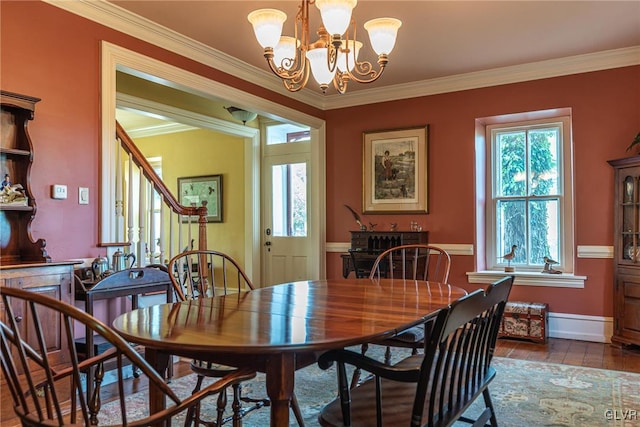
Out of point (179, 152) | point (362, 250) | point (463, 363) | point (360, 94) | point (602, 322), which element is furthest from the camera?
point (179, 152)

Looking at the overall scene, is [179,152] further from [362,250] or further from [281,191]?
[362,250]

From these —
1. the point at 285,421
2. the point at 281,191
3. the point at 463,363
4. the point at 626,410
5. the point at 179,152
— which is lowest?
the point at 626,410

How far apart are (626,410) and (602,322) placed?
1.78 m

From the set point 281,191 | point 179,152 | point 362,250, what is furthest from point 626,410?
point 179,152

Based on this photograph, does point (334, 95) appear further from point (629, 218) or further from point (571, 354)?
point (571, 354)

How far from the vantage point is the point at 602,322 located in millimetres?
A: 4133

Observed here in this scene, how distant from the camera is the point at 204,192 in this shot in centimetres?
663

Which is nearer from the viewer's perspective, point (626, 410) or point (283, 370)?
point (283, 370)

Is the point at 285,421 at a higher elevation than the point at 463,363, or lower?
lower

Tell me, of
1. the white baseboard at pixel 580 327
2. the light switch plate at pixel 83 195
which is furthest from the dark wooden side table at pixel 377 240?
the light switch plate at pixel 83 195

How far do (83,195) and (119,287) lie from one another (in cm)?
64

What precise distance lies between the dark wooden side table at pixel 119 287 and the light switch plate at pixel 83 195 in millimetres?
512

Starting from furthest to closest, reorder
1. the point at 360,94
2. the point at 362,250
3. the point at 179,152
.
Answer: the point at 179,152 → the point at 360,94 → the point at 362,250

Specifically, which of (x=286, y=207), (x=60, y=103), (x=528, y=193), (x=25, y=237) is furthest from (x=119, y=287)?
(x=528, y=193)
